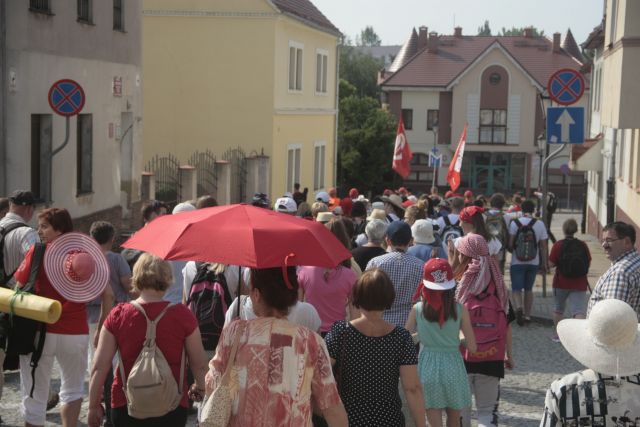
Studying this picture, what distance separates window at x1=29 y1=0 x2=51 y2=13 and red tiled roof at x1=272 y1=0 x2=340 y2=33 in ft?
50.2

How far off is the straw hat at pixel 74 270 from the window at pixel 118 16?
16200 millimetres

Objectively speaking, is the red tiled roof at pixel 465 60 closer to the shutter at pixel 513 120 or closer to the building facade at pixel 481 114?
the building facade at pixel 481 114

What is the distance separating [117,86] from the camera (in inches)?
894

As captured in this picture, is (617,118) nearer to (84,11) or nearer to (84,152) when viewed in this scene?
(84,11)

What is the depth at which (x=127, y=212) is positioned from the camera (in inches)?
950

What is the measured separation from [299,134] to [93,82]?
17105 mm

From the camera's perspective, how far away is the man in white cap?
4328mm

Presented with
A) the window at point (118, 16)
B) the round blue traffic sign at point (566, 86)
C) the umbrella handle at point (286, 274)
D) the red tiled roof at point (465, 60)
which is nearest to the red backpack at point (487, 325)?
the umbrella handle at point (286, 274)

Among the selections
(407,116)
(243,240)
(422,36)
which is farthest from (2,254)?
(422,36)

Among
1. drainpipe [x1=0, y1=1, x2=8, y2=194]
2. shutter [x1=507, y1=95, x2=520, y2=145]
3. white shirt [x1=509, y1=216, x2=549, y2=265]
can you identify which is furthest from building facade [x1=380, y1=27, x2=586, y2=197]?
white shirt [x1=509, y1=216, x2=549, y2=265]

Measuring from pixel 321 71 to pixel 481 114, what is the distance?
99.4 ft

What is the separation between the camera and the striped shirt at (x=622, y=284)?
295 inches

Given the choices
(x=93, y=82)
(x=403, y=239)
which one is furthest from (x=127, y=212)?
(x=403, y=239)

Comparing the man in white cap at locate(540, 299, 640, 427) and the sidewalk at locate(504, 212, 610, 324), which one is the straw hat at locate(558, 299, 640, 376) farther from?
the sidewalk at locate(504, 212, 610, 324)
